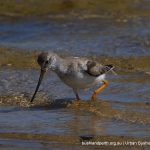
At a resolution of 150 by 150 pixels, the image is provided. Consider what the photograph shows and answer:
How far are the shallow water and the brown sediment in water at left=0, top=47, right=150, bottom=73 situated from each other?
0.30m

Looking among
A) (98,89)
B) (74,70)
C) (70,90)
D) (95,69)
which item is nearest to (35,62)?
(70,90)

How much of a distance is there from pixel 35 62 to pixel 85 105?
11.4 feet

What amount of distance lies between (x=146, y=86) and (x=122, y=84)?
0.47 meters

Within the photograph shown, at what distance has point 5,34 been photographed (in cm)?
1606

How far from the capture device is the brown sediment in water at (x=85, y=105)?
9273 millimetres

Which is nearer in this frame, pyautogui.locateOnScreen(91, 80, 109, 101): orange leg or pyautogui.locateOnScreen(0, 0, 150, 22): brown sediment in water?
pyautogui.locateOnScreen(91, 80, 109, 101): orange leg

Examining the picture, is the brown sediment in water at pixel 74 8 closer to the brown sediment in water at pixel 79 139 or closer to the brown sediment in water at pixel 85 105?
the brown sediment in water at pixel 85 105

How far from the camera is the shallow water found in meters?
8.77

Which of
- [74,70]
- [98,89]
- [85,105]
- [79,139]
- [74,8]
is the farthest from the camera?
[74,8]

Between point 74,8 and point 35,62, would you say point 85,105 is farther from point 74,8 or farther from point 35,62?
point 74,8

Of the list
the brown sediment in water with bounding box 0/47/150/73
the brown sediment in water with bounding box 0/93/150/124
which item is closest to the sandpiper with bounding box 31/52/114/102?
the brown sediment in water with bounding box 0/93/150/124

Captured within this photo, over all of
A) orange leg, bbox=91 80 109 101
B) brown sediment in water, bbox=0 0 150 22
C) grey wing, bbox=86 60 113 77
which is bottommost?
orange leg, bbox=91 80 109 101

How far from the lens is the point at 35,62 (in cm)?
1341

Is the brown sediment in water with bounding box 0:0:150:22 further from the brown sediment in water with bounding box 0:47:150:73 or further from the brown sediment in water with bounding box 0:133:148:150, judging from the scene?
the brown sediment in water with bounding box 0:133:148:150
